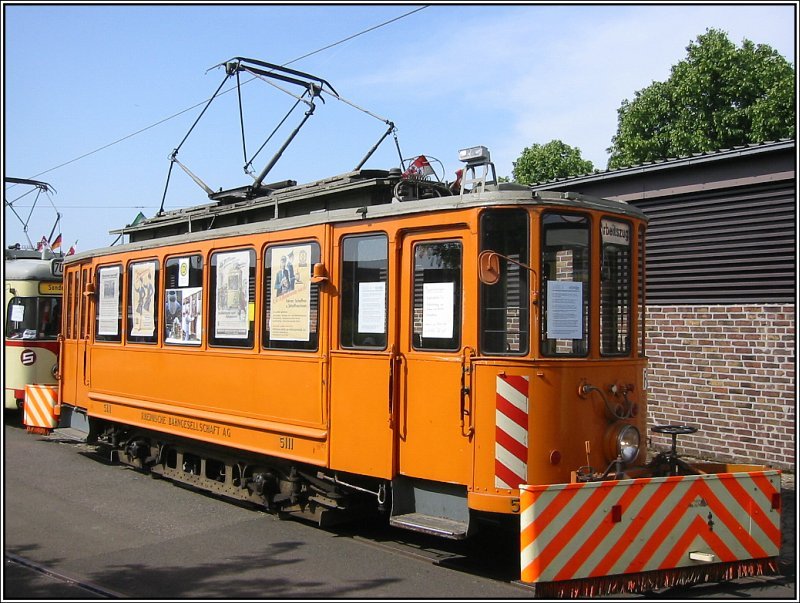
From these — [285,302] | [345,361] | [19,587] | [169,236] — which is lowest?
[19,587]

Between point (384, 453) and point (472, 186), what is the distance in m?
2.45

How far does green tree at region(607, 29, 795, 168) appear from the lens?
2766 centimetres

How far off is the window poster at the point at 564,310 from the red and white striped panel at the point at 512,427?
1.59 feet

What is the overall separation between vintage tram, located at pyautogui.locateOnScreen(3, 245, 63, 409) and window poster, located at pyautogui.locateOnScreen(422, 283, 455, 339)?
37.7 feet

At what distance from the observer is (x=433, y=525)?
21.7 feet

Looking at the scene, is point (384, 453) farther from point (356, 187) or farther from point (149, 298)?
point (149, 298)

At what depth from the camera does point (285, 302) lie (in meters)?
8.31

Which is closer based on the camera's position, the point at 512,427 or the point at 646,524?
the point at 646,524

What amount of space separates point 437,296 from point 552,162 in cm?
3100

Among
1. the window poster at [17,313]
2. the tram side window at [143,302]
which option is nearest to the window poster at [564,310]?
the tram side window at [143,302]

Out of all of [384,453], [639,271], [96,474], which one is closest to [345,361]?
[384,453]

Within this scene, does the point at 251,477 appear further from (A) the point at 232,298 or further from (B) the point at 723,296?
(B) the point at 723,296

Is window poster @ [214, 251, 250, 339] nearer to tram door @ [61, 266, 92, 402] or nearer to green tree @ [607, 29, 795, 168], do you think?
tram door @ [61, 266, 92, 402]

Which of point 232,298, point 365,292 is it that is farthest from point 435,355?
point 232,298
